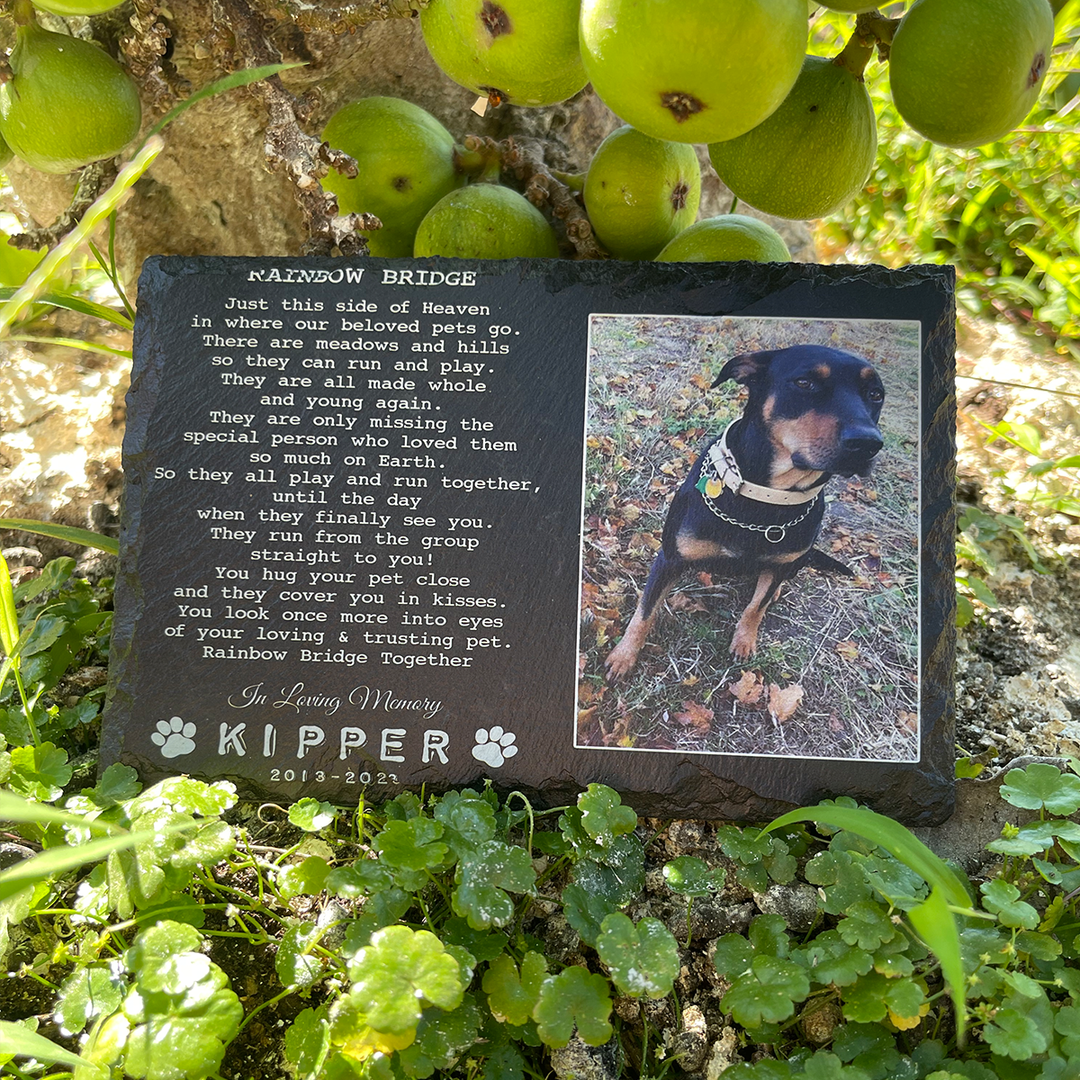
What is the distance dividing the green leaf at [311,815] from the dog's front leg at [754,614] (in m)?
0.72

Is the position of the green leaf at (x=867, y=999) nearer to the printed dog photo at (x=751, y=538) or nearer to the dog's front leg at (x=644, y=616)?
the printed dog photo at (x=751, y=538)

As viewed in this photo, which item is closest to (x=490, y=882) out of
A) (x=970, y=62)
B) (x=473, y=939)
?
(x=473, y=939)

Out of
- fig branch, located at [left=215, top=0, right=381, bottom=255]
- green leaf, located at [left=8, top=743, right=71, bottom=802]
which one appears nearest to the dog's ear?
fig branch, located at [left=215, top=0, right=381, bottom=255]

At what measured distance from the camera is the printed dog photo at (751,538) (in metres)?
1.48

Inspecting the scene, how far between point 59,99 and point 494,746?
55.9 inches

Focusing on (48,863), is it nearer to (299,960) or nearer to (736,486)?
(299,960)

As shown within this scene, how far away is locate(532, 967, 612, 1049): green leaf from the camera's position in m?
1.12

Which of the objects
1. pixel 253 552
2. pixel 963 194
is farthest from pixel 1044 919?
pixel 963 194

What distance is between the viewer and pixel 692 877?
4.25ft

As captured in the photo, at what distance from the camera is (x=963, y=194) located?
9.93 feet

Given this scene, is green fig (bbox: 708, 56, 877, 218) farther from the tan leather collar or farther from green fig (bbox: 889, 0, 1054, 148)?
the tan leather collar

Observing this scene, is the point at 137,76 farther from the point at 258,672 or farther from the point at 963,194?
the point at 963,194

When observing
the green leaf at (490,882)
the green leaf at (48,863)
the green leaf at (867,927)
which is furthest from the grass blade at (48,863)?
the green leaf at (867,927)

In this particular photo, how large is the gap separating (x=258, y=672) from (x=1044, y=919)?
1.35 m
